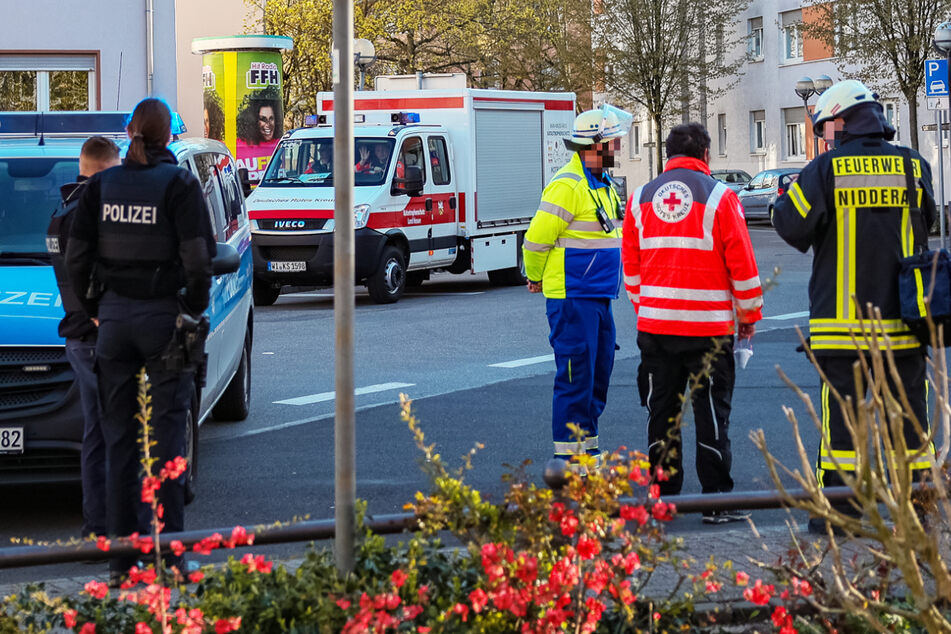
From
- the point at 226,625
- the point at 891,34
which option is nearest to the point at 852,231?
the point at 226,625

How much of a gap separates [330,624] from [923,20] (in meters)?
34.9

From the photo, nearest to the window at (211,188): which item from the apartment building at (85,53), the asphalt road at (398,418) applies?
the asphalt road at (398,418)

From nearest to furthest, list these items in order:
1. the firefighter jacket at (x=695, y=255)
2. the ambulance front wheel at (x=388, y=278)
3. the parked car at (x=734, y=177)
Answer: the firefighter jacket at (x=695, y=255) < the ambulance front wheel at (x=388, y=278) < the parked car at (x=734, y=177)

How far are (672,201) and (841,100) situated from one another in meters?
0.82

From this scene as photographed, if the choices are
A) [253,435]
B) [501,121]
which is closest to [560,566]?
[253,435]

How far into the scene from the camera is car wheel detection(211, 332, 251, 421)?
9531 mm

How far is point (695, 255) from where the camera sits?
20.7ft

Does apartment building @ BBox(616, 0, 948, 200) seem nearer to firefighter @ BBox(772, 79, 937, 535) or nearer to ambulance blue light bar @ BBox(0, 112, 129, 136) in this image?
ambulance blue light bar @ BBox(0, 112, 129, 136)

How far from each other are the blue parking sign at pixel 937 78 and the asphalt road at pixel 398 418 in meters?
6.59

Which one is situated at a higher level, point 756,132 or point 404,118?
point 756,132

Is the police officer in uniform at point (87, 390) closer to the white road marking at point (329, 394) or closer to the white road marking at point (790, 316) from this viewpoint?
the white road marking at point (329, 394)

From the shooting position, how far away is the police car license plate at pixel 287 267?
18.5 metres

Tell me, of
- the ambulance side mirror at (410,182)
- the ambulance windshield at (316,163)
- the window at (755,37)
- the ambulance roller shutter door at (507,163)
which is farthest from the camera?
the window at (755,37)

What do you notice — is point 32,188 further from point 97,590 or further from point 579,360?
point 97,590
